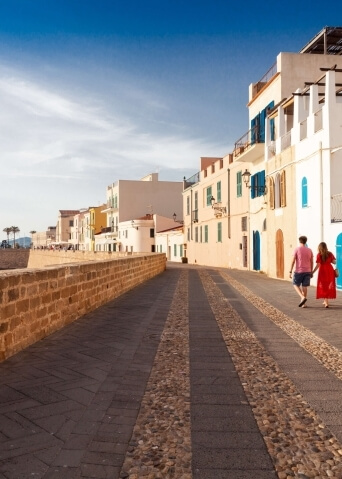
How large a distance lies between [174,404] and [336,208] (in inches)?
506

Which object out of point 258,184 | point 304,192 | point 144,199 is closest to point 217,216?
point 258,184

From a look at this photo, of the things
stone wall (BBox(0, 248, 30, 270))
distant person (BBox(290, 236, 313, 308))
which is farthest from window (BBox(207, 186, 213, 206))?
stone wall (BBox(0, 248, 30, 270))

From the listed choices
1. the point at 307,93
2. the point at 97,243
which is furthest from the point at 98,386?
the point at 97,243

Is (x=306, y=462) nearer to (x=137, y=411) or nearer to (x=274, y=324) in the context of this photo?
(x=137, y=411)

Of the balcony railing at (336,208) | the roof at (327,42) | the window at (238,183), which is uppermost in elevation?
the roof at (327,42)

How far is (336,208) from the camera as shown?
50.4 ft

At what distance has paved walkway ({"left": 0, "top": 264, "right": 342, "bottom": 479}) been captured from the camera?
2.91m

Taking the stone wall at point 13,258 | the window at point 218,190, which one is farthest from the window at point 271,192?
the stone wall at point 13,258

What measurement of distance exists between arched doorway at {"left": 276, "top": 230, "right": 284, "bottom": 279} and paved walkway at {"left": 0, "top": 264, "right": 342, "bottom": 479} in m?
12.9

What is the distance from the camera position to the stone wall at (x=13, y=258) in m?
84.0

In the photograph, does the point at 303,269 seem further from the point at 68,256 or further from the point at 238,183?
the point at 68,256

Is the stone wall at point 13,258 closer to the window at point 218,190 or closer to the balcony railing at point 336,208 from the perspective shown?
the window at point 218,190

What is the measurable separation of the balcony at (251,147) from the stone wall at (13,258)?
65705 mm

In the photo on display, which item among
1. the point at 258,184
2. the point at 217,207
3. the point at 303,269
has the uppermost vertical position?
the point at 258,184
